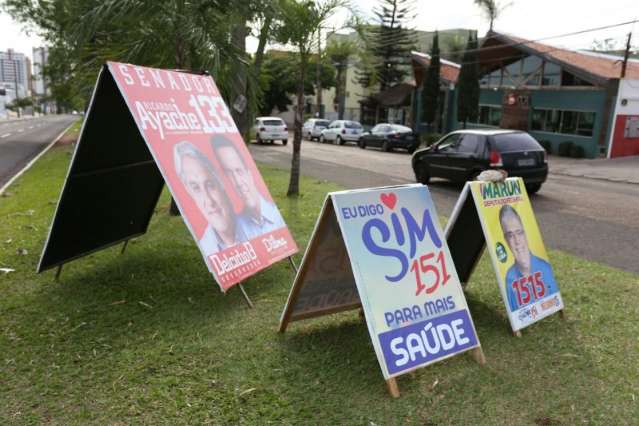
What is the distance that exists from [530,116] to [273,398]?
27.7 metres

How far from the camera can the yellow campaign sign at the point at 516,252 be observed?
13.6ft

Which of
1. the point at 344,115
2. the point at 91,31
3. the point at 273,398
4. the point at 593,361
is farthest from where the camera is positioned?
the point at 344,115

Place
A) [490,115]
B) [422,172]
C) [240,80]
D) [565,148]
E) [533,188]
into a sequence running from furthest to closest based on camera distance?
1. [490,115]
2. [565,148]
3. [422,172]
4. [533,188]
5. [240,80]

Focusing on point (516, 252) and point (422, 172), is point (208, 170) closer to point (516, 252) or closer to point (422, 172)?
point (516, 252)

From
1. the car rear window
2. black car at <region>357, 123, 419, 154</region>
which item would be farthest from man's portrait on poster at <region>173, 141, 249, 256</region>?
black car at <region>357, 123, 419, 154</region>

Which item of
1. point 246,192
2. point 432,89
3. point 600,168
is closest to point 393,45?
point 432,89

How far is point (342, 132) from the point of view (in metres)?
32.1

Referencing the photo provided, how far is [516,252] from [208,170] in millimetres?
2775

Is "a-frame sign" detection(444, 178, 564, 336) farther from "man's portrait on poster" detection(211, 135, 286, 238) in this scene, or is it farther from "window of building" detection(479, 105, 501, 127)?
"window of building" detection(479, 105, 501, 127)

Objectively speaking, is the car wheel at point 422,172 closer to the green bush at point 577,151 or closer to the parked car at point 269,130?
the green bush at point 577,151

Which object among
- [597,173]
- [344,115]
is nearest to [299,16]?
[597,173]

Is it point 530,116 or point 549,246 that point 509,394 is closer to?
point 549,246

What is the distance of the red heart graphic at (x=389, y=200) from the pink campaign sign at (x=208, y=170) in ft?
4.98

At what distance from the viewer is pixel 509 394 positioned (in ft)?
10.9
